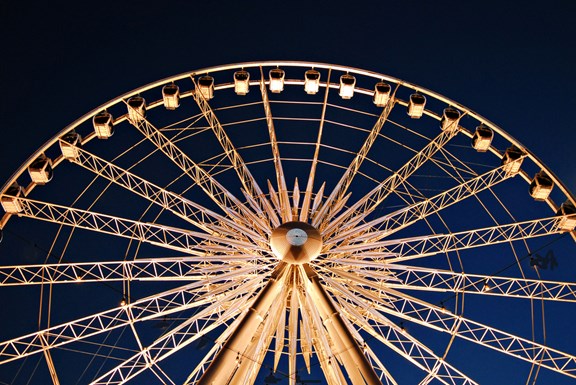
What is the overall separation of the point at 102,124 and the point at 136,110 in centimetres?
114

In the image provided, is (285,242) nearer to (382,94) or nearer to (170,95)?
(382,94)

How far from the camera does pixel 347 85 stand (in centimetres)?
1981

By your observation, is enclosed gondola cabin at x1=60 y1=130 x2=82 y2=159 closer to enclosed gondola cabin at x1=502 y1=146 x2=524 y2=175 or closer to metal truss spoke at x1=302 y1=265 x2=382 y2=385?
metal truss spoke at x1=302 y1=265 x2=382 y2=385

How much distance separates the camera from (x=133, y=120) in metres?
18.9

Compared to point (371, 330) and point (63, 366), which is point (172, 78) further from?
point (63, 366)

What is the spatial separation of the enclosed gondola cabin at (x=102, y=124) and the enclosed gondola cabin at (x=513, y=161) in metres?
12.5

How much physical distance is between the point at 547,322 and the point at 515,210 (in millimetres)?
5899

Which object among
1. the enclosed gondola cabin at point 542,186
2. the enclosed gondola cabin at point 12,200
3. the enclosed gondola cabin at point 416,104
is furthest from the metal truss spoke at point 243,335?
the enclosed gondola cabin at point 542,186

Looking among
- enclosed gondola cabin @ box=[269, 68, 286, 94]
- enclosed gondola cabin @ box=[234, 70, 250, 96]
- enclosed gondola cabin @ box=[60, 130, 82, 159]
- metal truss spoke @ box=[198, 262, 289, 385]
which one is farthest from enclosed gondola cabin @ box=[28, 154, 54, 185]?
metal truss spoke @ box=[198, 262, 289, 385]

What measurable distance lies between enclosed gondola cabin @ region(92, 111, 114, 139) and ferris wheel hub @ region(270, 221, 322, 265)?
7073 mm

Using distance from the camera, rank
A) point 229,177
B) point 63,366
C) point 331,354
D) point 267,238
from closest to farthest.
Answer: point 331,354, point 267,238, point 229,177, point 63,366

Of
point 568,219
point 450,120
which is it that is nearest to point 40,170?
point 450,120

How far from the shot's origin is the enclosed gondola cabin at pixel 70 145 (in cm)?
1784

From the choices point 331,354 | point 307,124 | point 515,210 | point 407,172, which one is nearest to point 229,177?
point 307,124
